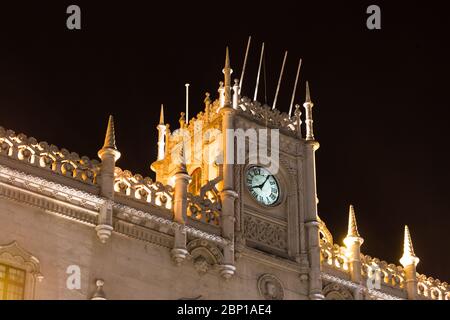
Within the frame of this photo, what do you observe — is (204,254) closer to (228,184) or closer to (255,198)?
(228,184)

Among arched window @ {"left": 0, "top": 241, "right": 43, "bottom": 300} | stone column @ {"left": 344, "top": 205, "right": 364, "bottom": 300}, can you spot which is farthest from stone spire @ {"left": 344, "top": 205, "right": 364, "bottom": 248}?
arched window @ {"left": 0, "top": 241, "right": 43, "bottom": 300}

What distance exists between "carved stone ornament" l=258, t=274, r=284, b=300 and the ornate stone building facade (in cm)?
5

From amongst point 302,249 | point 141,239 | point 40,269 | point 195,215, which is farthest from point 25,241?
point 302,249

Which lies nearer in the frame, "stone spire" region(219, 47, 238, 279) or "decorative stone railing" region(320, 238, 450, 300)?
"stone spire" region(219, 47, 238, 279)

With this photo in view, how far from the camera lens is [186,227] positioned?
148 ft

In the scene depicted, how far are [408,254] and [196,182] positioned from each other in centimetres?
928

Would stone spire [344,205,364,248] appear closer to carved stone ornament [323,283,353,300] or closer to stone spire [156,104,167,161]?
carved stone ornament [323,283,353,300]

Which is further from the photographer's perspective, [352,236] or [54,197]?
[352,236]

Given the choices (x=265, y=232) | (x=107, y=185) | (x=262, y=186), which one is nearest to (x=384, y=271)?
(x=265, y=232)

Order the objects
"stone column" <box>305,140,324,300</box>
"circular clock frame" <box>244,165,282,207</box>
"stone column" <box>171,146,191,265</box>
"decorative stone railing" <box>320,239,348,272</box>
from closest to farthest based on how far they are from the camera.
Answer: "stone column" <box>171,146,191,265</box> < "stone column" <box>305,140,324,300</box> < "circular clock frame" <box>244,165,282,207</box> < "decorative stone railing" <box>320,239,348,272</box>

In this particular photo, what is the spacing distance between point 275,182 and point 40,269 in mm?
12061

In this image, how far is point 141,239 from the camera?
4400 centimetres

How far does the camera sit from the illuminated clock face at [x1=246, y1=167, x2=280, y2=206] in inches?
1911
